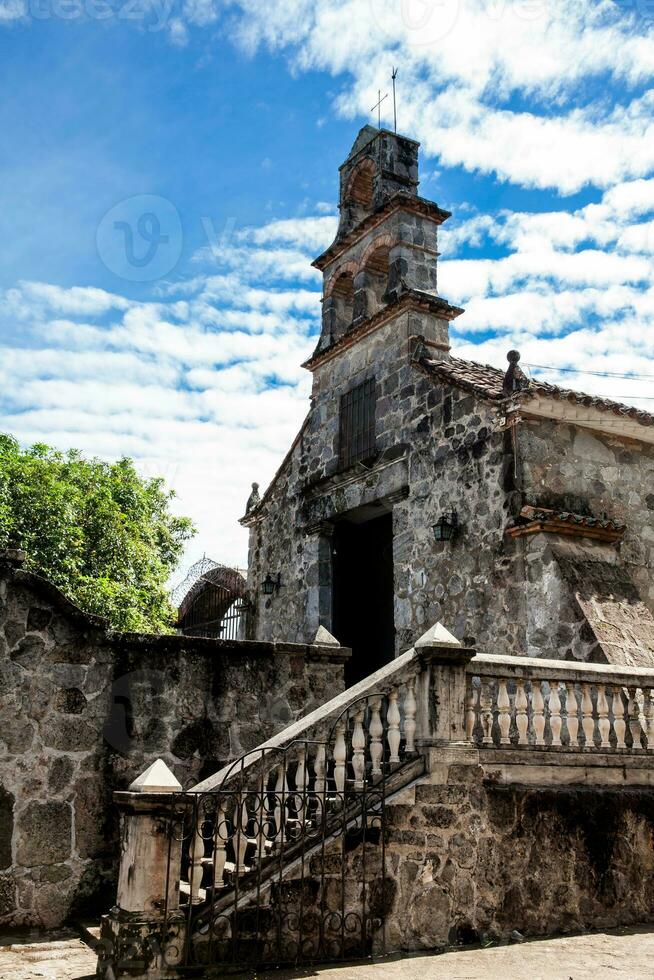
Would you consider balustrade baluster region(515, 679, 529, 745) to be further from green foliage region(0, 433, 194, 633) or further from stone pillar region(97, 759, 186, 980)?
green foliage region(0, 433, 194, 633)

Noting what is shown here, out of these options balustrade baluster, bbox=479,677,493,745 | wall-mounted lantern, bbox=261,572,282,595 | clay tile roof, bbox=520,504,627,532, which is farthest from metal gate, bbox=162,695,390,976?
wall-mounted lantern, bbox=261,572,282,595

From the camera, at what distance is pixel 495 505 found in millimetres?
10562

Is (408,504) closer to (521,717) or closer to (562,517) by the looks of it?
(562,517)

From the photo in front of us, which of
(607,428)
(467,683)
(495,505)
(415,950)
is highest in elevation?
(607,428)

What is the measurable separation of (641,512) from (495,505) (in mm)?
2064

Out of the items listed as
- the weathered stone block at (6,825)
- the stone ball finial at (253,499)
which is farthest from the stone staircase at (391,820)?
the stone ball finial at (253,499)

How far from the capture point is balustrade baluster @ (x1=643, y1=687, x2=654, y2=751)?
24.4ft

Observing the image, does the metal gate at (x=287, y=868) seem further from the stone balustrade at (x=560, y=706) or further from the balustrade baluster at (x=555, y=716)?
the balustrade baluster at (x=555, y=716)

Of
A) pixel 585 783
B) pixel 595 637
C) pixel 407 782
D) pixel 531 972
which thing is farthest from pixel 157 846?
pixel 595 637

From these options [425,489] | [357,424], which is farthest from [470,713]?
[357,424]

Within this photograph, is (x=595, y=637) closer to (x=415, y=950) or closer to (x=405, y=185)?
(x=415, y=950)

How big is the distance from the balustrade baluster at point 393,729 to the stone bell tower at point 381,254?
7.16m

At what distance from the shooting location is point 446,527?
36.4ft

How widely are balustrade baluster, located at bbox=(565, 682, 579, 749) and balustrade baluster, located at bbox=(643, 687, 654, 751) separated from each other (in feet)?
2.46
